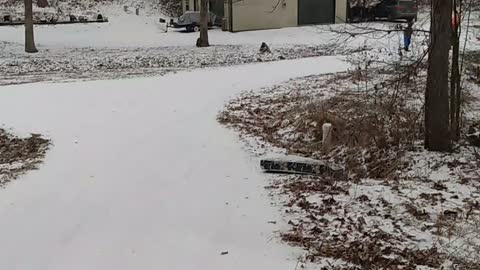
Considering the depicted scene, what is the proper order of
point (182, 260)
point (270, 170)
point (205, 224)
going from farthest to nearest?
point (270, 170) → point (205, 224) → point (182, 260)

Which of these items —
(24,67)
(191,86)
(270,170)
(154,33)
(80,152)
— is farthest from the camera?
(154,33)

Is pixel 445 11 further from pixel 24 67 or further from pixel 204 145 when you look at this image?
pixel 24 67

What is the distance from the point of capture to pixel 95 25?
3466 centimetres

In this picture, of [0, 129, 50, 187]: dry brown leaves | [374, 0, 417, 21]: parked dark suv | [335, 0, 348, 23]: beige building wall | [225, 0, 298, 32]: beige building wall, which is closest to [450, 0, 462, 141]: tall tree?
[0, 129, 50, 187]: dry brown leaves

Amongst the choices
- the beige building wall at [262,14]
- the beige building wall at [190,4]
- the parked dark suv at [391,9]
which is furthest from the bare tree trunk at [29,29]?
the parked dark suv at [391,9]

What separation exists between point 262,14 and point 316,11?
161 inches

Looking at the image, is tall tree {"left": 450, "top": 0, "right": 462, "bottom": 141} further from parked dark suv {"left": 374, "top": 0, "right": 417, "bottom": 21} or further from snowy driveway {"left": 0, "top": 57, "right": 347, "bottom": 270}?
parked dark suv {"left": 374, "top": 0, "right": 417, "bottom": 21}

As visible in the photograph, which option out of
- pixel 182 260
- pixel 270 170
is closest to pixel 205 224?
pixel 182 260

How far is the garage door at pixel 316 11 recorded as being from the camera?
36031mm

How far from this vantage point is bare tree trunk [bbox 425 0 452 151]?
6.75 metres

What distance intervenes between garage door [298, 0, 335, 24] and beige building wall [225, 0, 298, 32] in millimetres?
538

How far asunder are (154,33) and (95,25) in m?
4.07

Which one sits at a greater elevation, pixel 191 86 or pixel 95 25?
pixel 95 25

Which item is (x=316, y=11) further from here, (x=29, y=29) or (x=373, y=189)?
(x=373, y=189)
